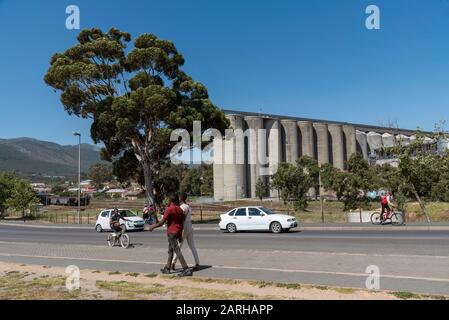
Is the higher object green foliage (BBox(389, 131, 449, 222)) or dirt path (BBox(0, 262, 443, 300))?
green foliage (BBox(389, 131, 449, 222))

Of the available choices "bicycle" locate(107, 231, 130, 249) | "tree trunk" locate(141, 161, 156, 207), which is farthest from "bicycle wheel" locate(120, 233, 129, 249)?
"tree trunk" locate(141, 161, 156, 207)

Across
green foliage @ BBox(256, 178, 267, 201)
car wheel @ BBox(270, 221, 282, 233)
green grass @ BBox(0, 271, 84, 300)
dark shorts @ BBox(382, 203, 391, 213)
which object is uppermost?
green foliage @ BBox(256, 178, 267, 201)

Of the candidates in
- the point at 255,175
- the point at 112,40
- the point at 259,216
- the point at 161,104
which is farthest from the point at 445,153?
the point at 255,175

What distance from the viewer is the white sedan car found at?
2416 cm

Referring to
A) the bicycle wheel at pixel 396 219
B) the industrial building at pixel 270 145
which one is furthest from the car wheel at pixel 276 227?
the industrial building at pixel 270 145

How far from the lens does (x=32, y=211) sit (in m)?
60.8

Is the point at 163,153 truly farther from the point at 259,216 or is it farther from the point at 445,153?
the point at 445,153

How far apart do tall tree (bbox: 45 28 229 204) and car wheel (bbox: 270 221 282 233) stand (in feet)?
41.0

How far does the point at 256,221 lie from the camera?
82.5 ft

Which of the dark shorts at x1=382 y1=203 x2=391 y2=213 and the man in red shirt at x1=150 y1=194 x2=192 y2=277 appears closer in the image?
the man in red shirt at x1=150 y1=194 x2=192 y2=277

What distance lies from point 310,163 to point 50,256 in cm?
4638

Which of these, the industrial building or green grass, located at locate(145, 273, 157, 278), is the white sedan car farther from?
the industrial building

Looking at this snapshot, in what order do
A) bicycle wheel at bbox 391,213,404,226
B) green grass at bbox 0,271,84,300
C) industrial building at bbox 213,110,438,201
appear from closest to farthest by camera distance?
1. green grass at bbox 0,271,84,300
2. bicycle wheel at bbox 391,213,404,226
3. industrial building at bbox 213,110,438,201

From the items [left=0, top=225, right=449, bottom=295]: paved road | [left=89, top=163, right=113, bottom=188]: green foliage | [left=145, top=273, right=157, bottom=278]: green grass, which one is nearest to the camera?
[left=0, top=225, right=449, bottom=295]: paved road
